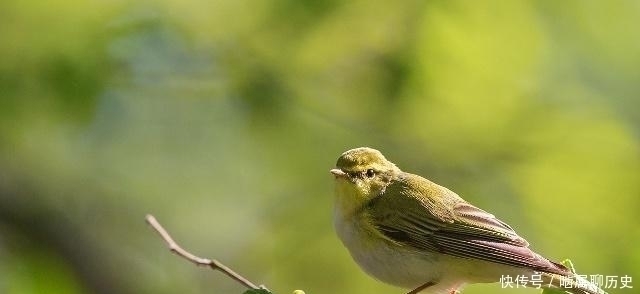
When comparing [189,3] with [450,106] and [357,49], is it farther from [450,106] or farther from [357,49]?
[450,106]

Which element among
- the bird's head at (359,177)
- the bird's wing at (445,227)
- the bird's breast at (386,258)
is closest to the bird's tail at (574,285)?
the bird's wing at (445,227)

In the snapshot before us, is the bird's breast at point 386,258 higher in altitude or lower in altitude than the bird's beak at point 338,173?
lower

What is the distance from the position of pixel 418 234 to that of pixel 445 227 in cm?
13

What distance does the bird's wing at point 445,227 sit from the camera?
460cm

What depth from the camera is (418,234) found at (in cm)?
482

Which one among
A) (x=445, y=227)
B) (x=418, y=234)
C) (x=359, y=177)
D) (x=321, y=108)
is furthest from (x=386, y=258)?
(x=321, y=108)

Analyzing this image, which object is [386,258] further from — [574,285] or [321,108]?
[321,108]

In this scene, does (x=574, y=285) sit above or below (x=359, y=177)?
below

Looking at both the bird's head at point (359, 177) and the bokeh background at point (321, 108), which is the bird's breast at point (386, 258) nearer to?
the bird's head at point (359, 177)

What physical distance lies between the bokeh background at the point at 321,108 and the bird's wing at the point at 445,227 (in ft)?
9.38

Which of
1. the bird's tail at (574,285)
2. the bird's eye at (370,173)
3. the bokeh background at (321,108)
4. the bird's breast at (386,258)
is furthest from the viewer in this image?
the bokeh background at (321,108)

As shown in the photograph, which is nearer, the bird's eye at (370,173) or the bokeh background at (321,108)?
the bird's eye at (370,173)

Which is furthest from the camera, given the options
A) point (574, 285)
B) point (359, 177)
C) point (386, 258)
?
point (359, 177)

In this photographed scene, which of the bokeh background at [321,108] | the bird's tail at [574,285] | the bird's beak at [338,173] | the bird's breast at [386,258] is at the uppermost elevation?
the bokeh background at [321,108]
